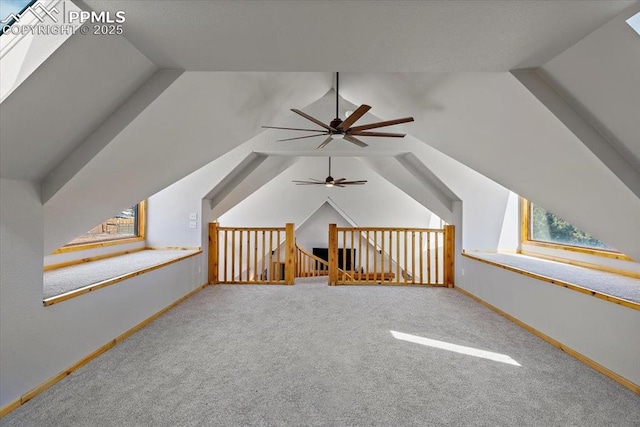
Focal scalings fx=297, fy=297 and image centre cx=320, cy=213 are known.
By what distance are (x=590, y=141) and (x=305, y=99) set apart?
272cm

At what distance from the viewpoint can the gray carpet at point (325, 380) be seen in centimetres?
187

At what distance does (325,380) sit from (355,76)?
9.57 ft

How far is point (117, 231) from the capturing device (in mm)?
4465

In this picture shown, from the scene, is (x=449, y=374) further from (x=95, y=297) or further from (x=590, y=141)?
(x=95, y=297)

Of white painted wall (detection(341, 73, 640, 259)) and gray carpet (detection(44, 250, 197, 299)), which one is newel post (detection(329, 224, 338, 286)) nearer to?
gray carpet (detection(44, 250, 197, 299))

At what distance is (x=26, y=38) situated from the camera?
54.0 inches

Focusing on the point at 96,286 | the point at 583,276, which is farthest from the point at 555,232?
the point at 96,286

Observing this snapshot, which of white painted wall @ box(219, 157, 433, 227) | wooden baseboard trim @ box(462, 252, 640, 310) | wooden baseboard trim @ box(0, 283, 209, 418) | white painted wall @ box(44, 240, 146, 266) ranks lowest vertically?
wooden baseboard trim @ box(0, 283, 209, 418)

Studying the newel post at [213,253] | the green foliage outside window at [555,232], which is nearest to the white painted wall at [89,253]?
the newel post at [213,253]

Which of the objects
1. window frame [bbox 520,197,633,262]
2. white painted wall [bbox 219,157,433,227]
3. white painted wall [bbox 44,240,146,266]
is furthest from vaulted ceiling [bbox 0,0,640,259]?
white painted wall [bbox 219,157,433,227]

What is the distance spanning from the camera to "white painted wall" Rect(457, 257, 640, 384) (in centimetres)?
228

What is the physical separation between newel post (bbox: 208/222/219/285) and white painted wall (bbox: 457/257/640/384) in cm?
438

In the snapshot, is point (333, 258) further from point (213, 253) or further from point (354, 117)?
point (354, 117)

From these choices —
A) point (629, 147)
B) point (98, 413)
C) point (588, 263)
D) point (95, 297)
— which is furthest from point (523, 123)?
point (95, 297)
